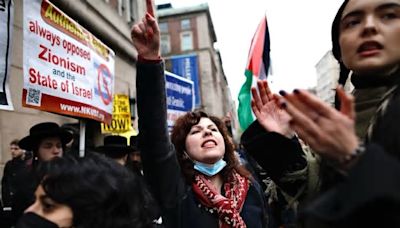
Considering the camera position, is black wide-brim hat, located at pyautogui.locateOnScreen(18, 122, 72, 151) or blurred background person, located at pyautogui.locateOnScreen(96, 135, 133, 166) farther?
blurred background person, located at pyautogui.locateOnScreen(96, 135, 133, 166)

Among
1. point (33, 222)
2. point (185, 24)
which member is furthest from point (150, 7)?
point (185, 24)

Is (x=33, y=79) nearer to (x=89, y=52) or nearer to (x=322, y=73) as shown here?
(x=89, y=52)

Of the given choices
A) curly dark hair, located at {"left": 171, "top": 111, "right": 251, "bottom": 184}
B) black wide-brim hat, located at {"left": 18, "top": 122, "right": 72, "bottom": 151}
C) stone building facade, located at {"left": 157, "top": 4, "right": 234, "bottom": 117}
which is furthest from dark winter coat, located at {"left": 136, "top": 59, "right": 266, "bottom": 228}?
stone building facade, located at {"left": 157, "top": 4, "right": 234, "bottom": 117}

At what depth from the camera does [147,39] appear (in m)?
1.99

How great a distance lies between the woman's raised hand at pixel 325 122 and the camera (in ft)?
2.83

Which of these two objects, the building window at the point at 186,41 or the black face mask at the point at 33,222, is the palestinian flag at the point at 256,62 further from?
the building window at the point at 186,41

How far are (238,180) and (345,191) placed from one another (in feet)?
6.35

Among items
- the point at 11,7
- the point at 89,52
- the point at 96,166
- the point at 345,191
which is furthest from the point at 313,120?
the point at 89,52

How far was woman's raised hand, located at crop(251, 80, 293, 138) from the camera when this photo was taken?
147 cm

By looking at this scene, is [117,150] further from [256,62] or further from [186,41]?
[186,41]

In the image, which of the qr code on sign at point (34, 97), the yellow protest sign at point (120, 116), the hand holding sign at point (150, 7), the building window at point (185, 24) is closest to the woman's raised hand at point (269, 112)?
the hand holding sign at point (150, 7)

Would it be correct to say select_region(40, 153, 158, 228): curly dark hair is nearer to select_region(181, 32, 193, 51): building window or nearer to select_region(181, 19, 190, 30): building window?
select_region(181, 32, 193, 51): building window

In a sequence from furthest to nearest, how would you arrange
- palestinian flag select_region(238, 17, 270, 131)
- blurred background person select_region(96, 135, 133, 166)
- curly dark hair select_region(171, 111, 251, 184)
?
blurred background person select_region(96, 135, 133, 166) < palestinian flag select_region(238, 17, 270, 131) < curly dark hair select_region(171, 111, 251, 184)

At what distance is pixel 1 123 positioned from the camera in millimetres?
5590
